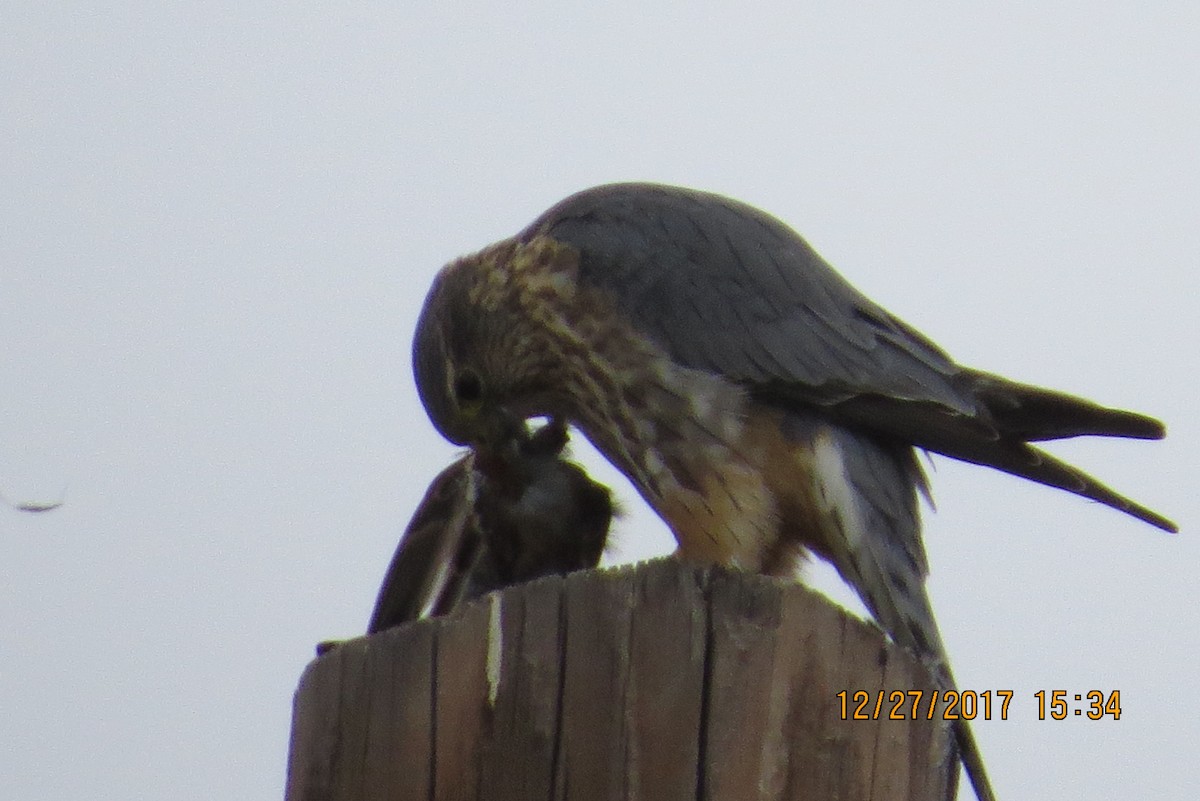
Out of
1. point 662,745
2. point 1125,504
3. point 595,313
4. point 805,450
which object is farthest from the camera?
point 595,313

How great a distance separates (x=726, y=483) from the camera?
326cm

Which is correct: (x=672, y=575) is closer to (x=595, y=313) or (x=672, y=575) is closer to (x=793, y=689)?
(x=793, y=689)

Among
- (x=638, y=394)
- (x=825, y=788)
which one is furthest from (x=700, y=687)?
(x=638, y=394)

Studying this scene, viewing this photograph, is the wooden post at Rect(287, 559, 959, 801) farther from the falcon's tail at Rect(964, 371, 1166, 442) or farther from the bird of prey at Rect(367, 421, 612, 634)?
the bird of prey at Rect(367, 421, 612, 634)

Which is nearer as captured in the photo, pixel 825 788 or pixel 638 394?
pixel 825 788

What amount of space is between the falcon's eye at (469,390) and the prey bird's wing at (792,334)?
0.44 meters

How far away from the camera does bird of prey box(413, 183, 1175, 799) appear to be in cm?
311

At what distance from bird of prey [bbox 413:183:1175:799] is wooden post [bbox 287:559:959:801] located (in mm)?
946

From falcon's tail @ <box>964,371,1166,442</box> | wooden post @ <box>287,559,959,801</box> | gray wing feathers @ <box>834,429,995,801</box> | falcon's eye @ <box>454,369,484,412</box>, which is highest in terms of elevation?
falcon's eye @ <box>454,369,484,412</box>

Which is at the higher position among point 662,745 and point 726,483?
point 726,483

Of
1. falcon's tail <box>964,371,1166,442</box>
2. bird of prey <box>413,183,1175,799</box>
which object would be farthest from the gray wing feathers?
falcon's tail <box>964,371,1166,442</box>

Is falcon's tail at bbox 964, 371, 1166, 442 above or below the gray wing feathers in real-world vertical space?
above

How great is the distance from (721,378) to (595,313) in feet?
1.33

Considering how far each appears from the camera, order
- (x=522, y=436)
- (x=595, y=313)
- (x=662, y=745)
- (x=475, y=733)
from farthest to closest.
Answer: (x=522, y=436)
(x=595, y=313)
(x=475, y=733)
(x=662, y=745)
